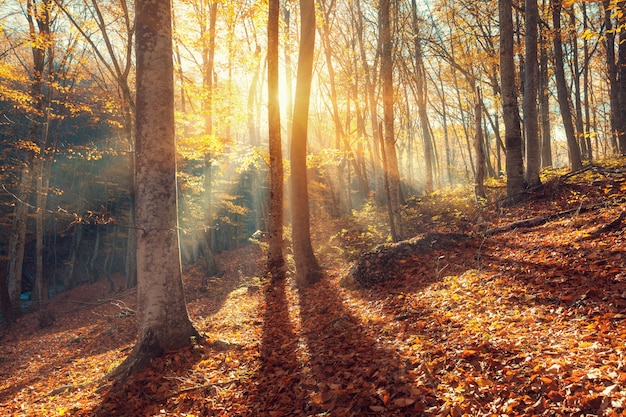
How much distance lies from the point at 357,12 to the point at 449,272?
20381 mm

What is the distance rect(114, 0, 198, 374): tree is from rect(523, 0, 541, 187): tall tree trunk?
1029 cm

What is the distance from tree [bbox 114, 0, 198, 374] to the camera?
5086 mm

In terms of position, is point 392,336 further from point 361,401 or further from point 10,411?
point 10,411

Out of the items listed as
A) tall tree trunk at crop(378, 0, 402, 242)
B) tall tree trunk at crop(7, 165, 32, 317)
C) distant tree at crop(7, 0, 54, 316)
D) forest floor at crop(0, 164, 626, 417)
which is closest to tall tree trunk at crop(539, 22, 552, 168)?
tall tree trunk at crop(378, 0, 402, 242)

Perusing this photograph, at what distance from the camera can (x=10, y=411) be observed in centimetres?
519

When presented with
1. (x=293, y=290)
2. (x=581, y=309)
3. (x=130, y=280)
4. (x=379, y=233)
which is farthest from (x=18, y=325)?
(x=581, y=309)

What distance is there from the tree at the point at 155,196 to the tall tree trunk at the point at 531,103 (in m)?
10.3

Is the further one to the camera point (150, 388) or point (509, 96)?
point (509, 96)

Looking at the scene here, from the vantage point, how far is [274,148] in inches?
381

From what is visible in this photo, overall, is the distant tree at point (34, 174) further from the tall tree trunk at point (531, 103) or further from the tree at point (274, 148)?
the tall tree trunk at point (531, 103)

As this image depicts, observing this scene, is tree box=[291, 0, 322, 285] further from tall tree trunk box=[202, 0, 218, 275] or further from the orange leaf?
the orange leaf

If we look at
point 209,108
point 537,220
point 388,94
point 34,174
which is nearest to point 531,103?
point 388,94

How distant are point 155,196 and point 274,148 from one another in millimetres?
4939

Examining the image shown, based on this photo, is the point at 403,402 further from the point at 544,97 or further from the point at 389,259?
the point at 544,97
